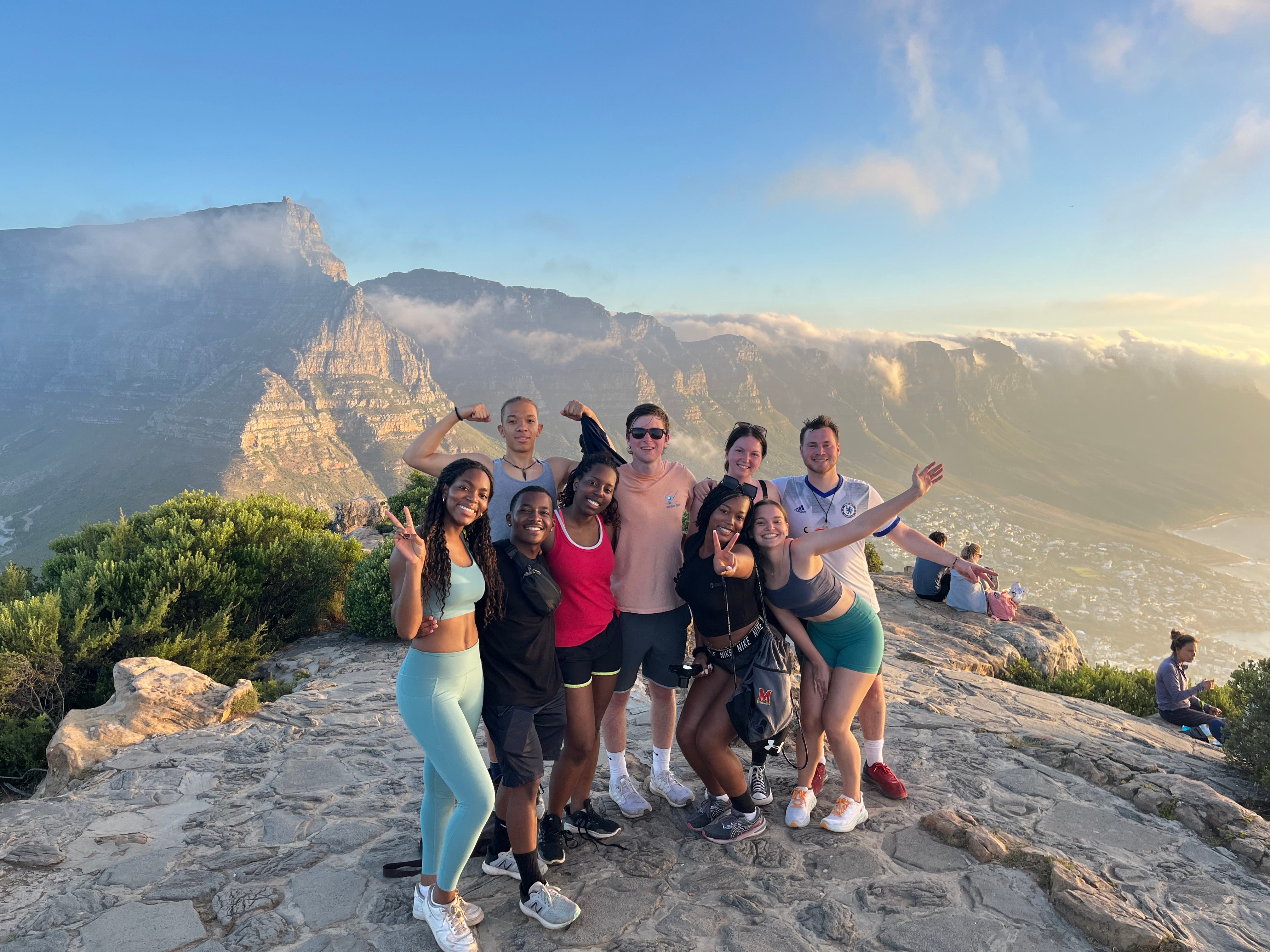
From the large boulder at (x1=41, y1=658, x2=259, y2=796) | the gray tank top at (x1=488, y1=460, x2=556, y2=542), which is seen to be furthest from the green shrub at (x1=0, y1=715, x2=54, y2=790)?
the gray tank top at (x1=488, y1=460, x2=556, y2=542)

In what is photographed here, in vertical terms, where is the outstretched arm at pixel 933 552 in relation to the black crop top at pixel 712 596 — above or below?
above

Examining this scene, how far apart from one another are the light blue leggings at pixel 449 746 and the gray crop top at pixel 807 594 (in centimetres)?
183

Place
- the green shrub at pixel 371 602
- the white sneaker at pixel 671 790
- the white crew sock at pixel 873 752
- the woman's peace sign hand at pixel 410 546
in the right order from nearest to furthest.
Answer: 1. the woman's peace sign hand at pixel 410 546
2. the white sneaker at pixel 671 790
3. the white crew sock at pixel 873 752
4. the green shrub at pixel 371 602

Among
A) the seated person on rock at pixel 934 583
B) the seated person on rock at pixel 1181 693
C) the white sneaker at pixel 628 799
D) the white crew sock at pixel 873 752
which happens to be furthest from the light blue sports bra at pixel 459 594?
the seated person on rock at pixel 934 583

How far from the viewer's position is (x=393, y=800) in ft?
15.6

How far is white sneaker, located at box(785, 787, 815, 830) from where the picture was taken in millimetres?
4125

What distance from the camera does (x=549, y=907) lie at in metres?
3.27

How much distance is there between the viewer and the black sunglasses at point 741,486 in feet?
12.8

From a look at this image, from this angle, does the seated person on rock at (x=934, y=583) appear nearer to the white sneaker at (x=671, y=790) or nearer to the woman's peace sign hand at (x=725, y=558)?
the white sneaker at (x=671, y=790)

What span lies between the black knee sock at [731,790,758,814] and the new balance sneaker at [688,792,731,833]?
0.25 feet

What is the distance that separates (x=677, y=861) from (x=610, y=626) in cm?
149

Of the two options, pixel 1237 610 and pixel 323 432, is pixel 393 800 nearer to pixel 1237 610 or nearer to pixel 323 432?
pixel 323 432

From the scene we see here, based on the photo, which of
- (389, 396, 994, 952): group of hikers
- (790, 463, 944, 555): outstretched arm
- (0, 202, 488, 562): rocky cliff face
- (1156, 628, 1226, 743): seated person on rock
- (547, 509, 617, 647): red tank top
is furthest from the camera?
(0, 202, 488, 562): rocky cliff face

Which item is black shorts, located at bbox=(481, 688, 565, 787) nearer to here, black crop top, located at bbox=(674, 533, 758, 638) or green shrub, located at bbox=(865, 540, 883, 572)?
black crop top, located at bbox=(674, 533, 758, 638)
